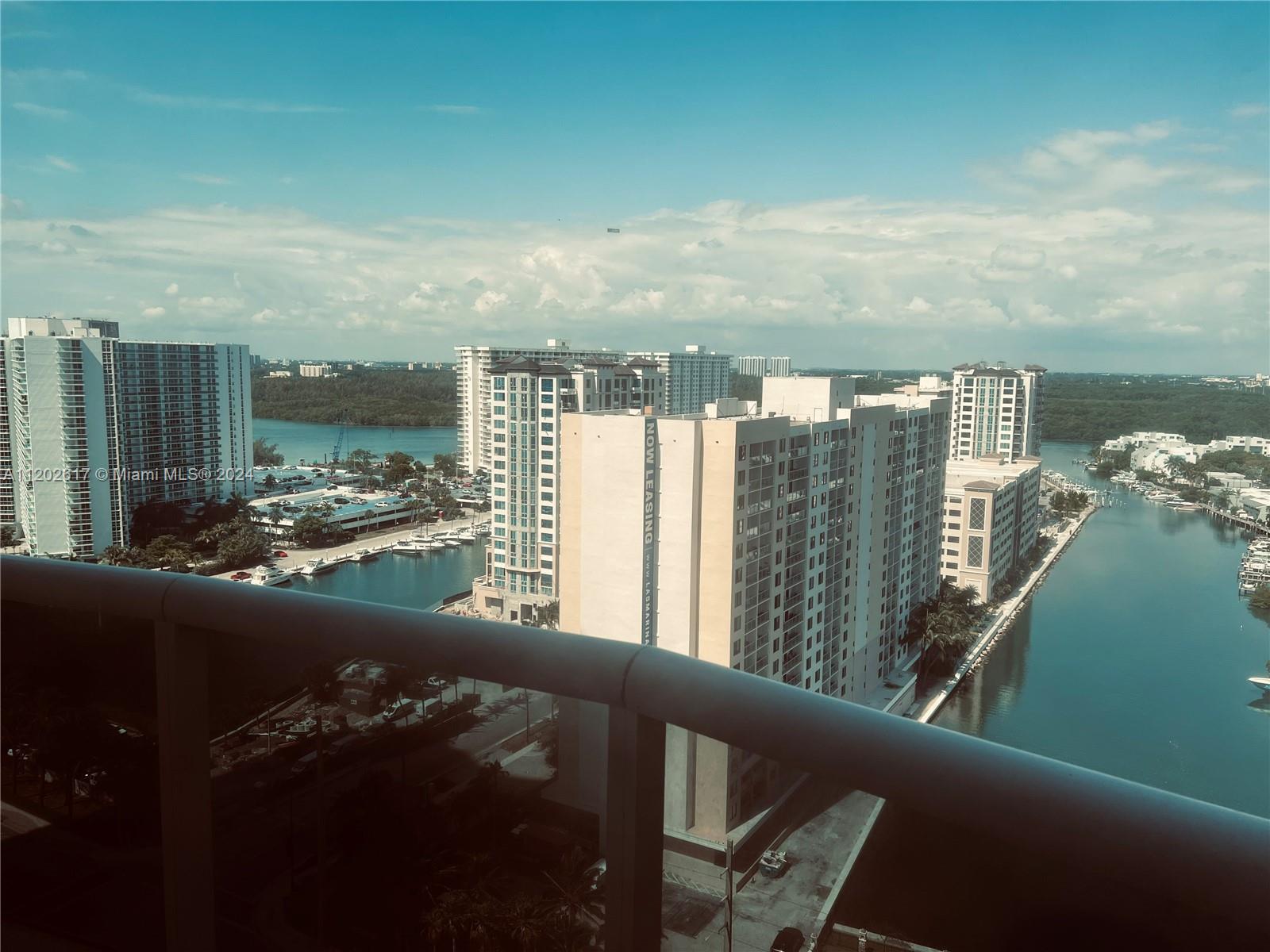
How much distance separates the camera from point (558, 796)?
0.37 metres

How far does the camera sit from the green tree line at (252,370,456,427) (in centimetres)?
1496

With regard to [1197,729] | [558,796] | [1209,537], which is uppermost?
[558,796]

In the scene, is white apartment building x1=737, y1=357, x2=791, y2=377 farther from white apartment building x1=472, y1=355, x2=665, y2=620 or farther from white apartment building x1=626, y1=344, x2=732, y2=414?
white apartment building x1=472, y1=355, x2=665, y2=620

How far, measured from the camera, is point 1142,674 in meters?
10.4

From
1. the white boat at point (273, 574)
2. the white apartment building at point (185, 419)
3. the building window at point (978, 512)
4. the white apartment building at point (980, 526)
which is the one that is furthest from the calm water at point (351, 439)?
the building window at point (978, 512)

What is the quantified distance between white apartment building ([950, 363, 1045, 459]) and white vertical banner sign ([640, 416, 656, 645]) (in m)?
13.2

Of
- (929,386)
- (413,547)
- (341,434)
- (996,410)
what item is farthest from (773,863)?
(996,410)

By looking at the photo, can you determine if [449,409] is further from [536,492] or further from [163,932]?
[163,932]

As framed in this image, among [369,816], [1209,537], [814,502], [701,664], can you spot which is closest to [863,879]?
[701,664]

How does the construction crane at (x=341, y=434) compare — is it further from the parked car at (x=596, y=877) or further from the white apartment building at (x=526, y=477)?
the parked car at (x=596, y=877)

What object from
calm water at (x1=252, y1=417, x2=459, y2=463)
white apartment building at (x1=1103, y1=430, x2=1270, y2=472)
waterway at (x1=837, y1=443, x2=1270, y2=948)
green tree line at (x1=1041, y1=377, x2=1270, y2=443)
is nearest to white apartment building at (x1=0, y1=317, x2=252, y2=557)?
calm water at (x1=252, y1=417, x2=459, y2=463)

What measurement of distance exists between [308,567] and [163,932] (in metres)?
10.9

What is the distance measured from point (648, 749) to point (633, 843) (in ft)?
0.14

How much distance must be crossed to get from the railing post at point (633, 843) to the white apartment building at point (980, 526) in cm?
1119
